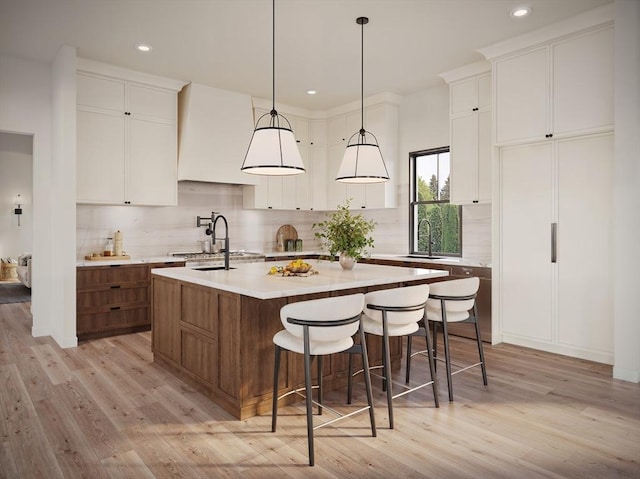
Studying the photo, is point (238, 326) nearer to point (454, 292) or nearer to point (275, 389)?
point (275, 389)

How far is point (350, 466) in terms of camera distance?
2.33 m

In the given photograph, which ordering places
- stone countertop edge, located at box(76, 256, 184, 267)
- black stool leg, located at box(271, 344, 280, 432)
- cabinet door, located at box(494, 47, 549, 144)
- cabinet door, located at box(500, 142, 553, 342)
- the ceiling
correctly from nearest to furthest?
1. black stool leg, located at box(271, 344, 280, 432)
2. the ceiling
3. cabinet door, located at box(494, 47, 549, 144)
4. cabinet door, located at box(500, 142, 553, 342)
5. stone countertop edge, located at box(76, 256, 184, 267)

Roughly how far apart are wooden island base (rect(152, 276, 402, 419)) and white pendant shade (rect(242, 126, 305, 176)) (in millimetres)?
927

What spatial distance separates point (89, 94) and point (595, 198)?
521 cm

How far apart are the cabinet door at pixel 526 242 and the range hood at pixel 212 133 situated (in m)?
3.30

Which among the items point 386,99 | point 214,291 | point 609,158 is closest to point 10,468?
point 214,291

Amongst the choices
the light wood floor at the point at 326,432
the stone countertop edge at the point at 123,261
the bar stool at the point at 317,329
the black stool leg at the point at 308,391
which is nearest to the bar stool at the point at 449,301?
the light wood floor at the point at 326,432

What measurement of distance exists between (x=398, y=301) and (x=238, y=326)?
1.02 metres

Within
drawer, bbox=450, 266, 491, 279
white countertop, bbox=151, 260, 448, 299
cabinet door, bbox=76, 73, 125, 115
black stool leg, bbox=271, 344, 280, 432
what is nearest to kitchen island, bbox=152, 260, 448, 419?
white countertop, bbox=151, 260, 448, 299

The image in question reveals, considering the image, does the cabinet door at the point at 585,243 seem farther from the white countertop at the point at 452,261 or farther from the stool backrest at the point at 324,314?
the stool backrest at the point at 324,314

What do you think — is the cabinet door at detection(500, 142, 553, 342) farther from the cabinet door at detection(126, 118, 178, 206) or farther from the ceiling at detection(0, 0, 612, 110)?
the cabinet door at detection(126, 118, 178, 206)

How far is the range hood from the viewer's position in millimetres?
Answer: 5617

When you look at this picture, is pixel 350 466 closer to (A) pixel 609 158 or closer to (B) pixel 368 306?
(B) pixel 368 306

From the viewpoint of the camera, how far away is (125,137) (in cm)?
524
